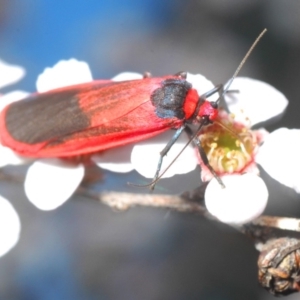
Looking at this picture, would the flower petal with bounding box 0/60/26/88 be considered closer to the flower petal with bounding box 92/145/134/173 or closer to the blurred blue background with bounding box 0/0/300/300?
the flower petal with bounding box 92/145/134/173

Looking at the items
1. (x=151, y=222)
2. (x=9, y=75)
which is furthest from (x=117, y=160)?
(x=151, y=222)

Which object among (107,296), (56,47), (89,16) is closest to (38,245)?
(107,296)

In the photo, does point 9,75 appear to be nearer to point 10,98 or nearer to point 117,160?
point 10,98

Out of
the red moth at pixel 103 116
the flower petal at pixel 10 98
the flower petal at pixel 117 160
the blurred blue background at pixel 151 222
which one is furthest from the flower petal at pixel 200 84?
the blurred blue background at pixel 151 222

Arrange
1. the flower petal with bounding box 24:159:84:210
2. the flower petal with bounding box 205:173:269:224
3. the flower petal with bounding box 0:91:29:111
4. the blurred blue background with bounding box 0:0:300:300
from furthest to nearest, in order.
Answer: the blurred blue background with bounding box 0:0:300:300
the flower petal with bounding box 0:91:29:111
the flower petal with bounding box 24:159:84:210
the flower petal with bounding box 205:173:269:224

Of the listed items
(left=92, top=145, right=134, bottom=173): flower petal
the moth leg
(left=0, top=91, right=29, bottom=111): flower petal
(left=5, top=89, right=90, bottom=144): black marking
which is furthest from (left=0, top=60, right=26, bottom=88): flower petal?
the moth leg
